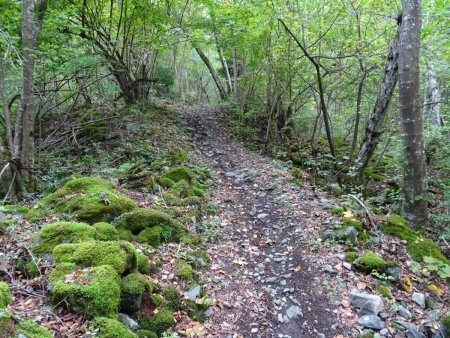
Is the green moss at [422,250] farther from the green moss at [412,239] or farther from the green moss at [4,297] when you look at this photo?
the green moss at [4,297]

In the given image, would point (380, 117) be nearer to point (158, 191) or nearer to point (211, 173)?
point (211, 173)

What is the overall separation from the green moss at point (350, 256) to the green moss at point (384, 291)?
58 cm

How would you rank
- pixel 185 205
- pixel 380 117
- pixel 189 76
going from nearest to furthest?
1. pixel 185 205
2. pixel 380 117
3. pixel 189 76

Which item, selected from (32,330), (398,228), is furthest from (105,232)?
(398,228)

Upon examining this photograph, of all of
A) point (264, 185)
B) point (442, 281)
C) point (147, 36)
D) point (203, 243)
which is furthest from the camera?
point (147, 36)

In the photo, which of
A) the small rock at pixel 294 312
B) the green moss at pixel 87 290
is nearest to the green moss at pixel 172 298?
the green moss at pixel 87 290

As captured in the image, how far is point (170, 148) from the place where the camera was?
10875 mm

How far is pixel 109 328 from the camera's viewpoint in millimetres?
2918

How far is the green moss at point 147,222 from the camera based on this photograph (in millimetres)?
5219

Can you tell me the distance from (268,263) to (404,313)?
6.69ft

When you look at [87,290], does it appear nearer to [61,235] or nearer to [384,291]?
[61,235]

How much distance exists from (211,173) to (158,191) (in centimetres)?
277

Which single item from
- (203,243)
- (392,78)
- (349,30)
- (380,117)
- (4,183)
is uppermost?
(349,30)

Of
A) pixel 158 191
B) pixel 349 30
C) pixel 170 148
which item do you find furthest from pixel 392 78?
pixel 170 148
